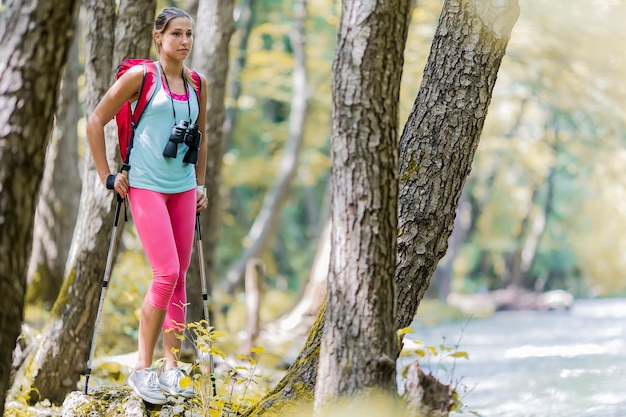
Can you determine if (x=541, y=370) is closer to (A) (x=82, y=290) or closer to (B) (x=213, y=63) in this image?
(B) (x=213, y=63)

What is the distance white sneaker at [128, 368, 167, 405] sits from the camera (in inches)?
165

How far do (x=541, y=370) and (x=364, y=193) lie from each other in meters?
5.47

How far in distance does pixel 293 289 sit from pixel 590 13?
19294mm

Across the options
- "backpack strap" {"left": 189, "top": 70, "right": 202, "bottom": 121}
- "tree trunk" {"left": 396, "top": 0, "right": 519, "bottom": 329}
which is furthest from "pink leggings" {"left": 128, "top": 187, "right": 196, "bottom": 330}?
"tree trunk" {"left": 396, "top": 0, "right": 519, "bottom": 329}

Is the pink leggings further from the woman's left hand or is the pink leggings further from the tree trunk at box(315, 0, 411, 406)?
the tree trunk at box(315, 0, 411, 406)

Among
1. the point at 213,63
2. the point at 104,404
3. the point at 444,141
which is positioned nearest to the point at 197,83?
the point at 444,141

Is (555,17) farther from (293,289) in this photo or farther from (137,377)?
(293,289)

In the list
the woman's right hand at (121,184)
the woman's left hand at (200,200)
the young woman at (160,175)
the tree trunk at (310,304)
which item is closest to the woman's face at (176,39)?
the young woman at (160,175)

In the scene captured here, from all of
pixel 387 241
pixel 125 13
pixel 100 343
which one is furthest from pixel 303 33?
pixel 387 241

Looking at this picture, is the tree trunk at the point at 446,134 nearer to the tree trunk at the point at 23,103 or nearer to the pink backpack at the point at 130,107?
the pink backpack at the point at 130,107

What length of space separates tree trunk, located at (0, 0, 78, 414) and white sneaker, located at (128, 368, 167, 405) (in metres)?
1.34

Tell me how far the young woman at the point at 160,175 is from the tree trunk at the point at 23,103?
1197mm

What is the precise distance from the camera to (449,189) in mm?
3986

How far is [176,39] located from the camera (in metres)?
4.19
